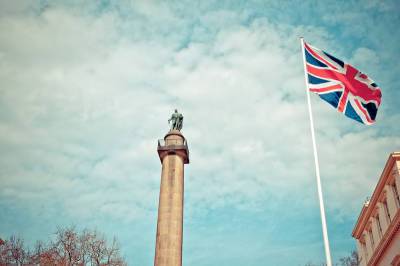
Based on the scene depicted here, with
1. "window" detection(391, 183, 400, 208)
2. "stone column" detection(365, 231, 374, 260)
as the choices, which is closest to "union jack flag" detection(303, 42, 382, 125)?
"window" detection(391, 183, 400, 208)

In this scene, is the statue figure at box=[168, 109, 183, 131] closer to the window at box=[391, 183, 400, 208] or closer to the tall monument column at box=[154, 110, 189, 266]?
the tall monument column at box=[154, 110, 189, 266]

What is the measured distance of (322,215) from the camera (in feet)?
48.8

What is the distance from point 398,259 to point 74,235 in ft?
105

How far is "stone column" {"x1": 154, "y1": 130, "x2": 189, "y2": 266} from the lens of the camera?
100 ft

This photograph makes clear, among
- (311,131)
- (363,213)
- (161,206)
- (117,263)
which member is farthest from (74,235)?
(311,131)

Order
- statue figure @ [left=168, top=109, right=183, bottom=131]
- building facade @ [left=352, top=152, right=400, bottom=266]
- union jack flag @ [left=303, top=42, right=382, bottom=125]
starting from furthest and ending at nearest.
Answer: statue figure @ [left=168, top=109, right=183, bottom=131]
building facade @ [left=352, top=152, right=400, bottom=266]
union jack flag @ [left=303, top=42, right=382, bottom=125]

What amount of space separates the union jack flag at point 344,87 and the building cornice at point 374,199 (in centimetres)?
1589

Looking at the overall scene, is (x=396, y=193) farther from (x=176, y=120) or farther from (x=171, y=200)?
(x=176, y=120)

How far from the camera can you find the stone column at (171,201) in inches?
1204

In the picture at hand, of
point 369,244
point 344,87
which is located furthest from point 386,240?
point 344,87

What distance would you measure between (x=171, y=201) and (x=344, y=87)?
18868 millimetres

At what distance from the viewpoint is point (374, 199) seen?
37281 millimetres

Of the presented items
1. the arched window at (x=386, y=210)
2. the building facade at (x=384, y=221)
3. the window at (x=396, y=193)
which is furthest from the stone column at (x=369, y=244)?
the window at (x=396, y=193)

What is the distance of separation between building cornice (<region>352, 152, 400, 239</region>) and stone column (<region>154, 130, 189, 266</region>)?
17.3 m
